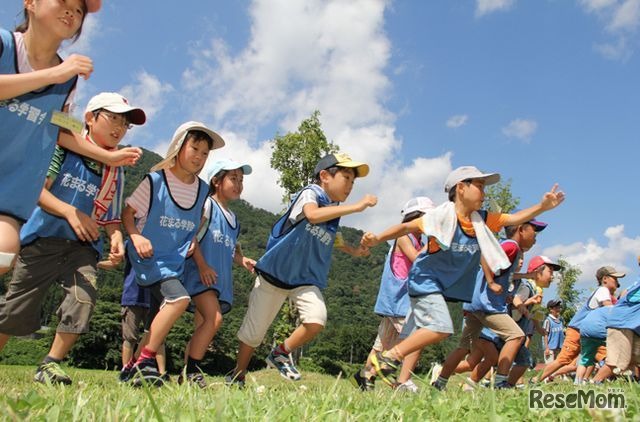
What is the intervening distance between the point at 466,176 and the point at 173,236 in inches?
119

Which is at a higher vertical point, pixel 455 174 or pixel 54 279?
pixel 455 174

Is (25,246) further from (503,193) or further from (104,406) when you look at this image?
(503,193)

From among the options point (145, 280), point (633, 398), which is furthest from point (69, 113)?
point (633, 398)

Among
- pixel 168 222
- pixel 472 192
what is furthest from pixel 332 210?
pixel 472 192

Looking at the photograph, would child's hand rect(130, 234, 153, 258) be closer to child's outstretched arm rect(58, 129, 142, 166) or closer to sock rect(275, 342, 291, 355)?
child's outstretched arm rect(58, 129, 142, 166)

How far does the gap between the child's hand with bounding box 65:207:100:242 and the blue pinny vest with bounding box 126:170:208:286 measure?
688mm

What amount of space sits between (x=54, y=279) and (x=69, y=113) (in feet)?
4.46

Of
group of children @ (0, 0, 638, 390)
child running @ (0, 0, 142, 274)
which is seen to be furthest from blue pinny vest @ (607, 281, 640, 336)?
A: child running @ (0, 0, 142, 274)

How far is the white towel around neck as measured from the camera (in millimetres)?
5395

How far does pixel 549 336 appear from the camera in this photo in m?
14.5

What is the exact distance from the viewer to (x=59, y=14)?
322cm

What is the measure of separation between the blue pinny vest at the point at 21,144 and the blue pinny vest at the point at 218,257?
7.61ft

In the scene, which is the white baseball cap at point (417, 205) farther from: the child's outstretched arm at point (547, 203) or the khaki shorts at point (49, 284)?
the khaki shorts at point (49, 284)

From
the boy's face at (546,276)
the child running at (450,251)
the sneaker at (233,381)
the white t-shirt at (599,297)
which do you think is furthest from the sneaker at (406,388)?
the white t-shirt at (599,297)
